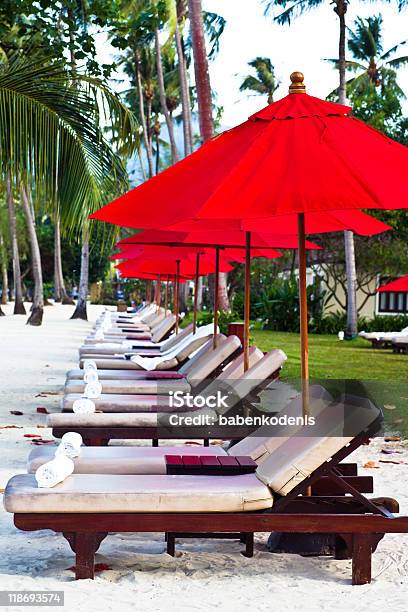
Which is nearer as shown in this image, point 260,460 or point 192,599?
point 192,599

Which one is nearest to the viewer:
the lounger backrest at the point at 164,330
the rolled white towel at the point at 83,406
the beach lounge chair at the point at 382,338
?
the rolled white towel at the point at 83,406

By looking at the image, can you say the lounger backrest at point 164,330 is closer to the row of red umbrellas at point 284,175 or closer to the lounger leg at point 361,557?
the row of red umbrellas at point 284,175

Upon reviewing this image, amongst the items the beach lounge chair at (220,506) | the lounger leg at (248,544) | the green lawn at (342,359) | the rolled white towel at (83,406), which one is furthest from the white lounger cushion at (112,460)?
the green lawn at (342,359)

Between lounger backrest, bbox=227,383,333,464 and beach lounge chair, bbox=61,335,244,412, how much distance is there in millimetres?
2244

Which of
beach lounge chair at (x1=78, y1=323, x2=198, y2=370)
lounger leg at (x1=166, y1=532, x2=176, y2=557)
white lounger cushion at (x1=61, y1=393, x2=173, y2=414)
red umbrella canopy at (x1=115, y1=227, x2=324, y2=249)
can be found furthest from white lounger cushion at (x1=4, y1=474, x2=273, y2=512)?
beach lounge chair at (x1=78, y1=323, x2=198, y2=370)

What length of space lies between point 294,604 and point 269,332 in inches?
1003

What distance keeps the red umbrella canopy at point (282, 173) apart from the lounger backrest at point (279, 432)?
4.30ft

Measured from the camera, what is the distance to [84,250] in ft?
119

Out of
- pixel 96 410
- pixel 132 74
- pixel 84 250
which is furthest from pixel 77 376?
pixel 132 74

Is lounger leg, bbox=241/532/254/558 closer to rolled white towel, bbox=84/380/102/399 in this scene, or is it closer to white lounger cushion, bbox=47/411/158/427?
white lounger cushion, bbox=47/411/158/427

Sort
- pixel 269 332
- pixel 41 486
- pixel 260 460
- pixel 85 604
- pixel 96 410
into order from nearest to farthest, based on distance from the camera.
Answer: pixel 85 604 → pixel 41 486 → pixel 260 460 → pixel 96 410 → pixel 269 332

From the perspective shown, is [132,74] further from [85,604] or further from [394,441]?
[85,604]

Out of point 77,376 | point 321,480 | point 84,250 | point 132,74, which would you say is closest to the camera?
point 321,480

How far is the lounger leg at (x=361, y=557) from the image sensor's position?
4910mm
